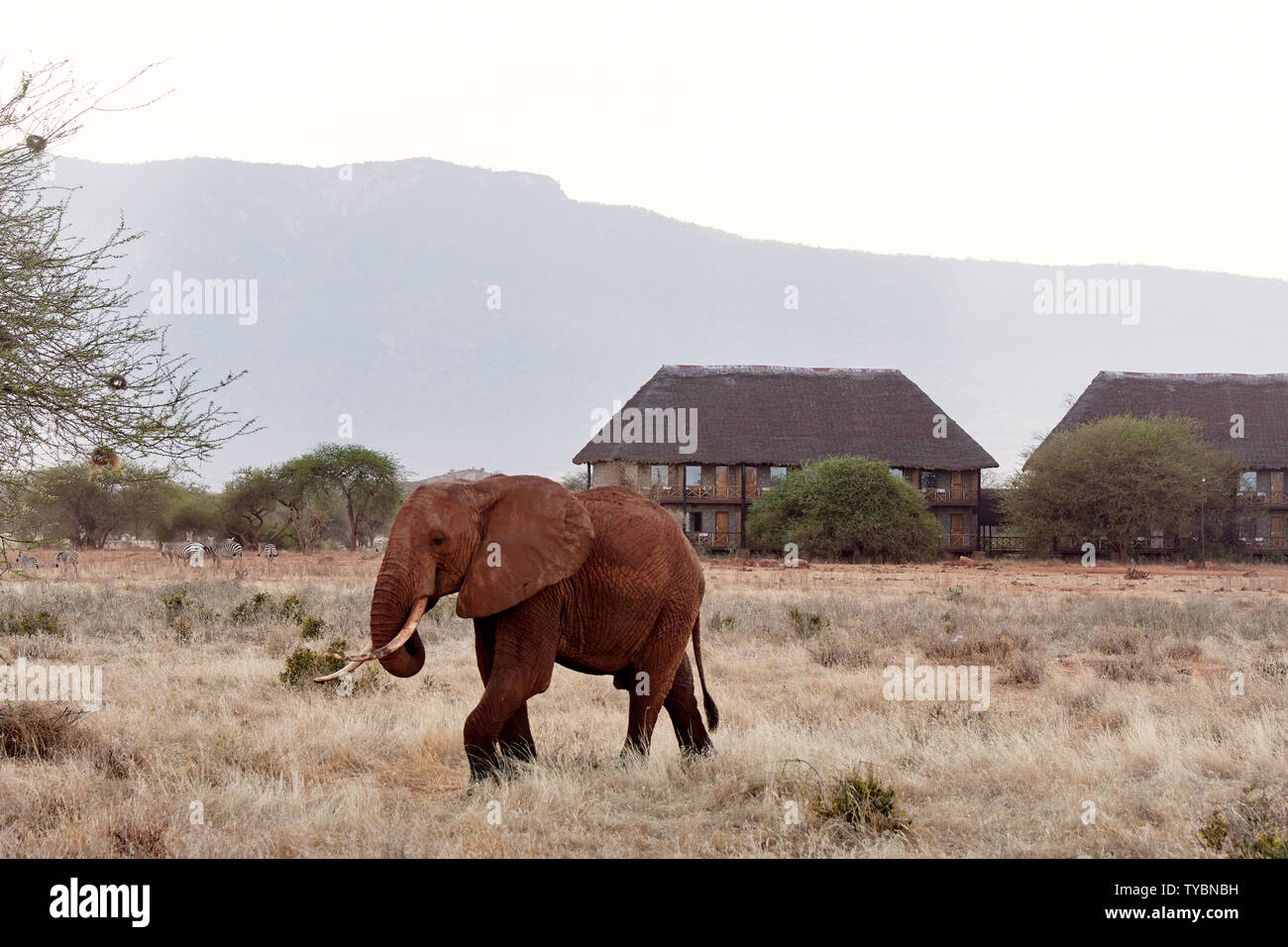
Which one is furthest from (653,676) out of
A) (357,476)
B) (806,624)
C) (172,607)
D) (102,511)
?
(102,511)

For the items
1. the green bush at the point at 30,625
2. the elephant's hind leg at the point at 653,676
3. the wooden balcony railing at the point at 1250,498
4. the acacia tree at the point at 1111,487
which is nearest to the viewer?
the elephant's hind leg at the point at 653,676

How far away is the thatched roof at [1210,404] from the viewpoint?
53.2 metres

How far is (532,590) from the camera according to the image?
6.82 m

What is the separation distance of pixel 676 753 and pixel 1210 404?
55387 mm

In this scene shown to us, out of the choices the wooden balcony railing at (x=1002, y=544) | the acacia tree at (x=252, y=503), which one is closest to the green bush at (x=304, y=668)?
the wooden balcony railing at (x=1002, y=544)

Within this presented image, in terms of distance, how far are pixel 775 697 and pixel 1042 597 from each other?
13670 mm

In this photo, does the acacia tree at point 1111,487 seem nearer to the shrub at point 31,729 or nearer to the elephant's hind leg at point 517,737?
the elephant's hind leg at point 517,737

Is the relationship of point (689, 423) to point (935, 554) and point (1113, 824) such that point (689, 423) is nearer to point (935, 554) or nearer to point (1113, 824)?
point (935, 554)

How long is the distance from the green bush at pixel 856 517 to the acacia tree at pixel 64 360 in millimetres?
36845

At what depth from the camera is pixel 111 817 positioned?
20.5 feet
